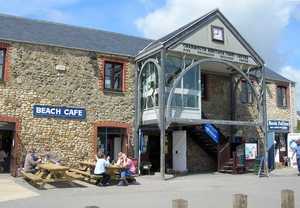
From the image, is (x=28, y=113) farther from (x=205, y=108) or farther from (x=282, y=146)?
(x=282, y=146)

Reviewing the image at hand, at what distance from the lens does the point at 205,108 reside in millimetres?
24469

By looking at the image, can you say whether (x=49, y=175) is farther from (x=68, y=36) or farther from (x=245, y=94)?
(x=245, y=94)

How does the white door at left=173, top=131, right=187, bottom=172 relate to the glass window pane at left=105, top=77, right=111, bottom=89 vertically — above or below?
below

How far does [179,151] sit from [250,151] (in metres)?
3.65

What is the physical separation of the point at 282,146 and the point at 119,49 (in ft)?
41.3

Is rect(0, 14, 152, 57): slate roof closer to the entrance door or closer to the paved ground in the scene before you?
the entrance door

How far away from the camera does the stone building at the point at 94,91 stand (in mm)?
19219

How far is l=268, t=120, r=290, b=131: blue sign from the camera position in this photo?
90.3ft

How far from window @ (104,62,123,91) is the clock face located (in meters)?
4.70

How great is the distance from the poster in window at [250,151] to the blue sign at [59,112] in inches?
334

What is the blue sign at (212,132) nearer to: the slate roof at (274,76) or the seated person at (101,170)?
the slate roof at (274,76)

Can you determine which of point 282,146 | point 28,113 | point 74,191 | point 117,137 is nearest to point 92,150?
point 117,137

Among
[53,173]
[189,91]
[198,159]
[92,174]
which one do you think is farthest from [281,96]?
[53,173]

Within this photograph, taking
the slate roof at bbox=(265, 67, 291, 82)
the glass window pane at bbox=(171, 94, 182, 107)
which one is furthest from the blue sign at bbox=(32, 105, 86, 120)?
the slate roof at bbox=(265, 67, 291, 82)
